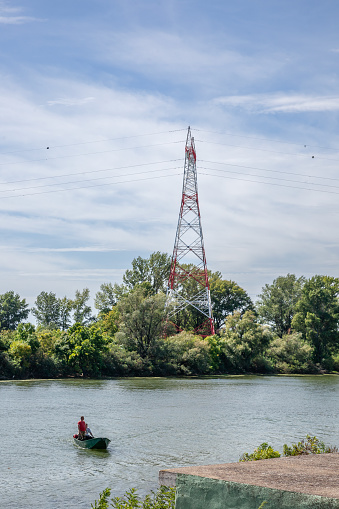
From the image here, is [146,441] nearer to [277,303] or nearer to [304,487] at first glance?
[304,487]

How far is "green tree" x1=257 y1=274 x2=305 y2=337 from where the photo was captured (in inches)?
5423

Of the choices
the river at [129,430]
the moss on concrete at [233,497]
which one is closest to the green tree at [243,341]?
the river at [129,430]

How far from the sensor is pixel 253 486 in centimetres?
641

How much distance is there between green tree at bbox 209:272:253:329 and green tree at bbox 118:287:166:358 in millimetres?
52005

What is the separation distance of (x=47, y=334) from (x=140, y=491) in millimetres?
70288

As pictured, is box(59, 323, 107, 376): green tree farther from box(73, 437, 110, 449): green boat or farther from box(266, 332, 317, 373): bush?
box(73, 437, 110, 449): green boat

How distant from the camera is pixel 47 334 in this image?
8969 centimetres

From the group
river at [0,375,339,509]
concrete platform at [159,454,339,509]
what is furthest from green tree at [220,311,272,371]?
concrete platform at [159,454,339,509]

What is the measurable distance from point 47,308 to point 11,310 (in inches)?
383

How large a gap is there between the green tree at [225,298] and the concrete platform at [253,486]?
137415 mm

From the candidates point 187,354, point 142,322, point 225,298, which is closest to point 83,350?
point 142,322

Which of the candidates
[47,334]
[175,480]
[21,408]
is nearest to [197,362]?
[47,334]

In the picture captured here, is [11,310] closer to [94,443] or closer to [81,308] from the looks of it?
[81,308]

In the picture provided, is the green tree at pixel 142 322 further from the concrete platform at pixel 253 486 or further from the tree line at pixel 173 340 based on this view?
the concrete platform at pixel 253 486
